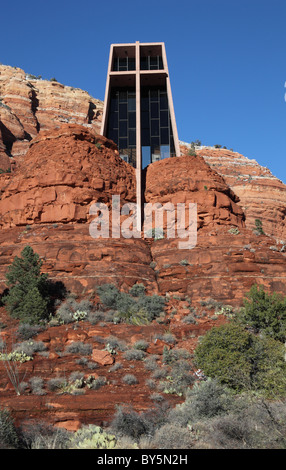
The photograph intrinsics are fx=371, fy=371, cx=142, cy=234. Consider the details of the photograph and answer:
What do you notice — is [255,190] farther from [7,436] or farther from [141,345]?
[7,436]

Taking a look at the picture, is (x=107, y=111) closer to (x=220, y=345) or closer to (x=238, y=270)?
(x=238, y=270)

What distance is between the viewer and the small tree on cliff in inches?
653

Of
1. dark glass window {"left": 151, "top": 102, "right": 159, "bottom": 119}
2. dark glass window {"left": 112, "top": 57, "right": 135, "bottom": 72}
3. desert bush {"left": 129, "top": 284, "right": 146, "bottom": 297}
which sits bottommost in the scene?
desert bush {"left": 129, "top": 284, "right": 146, "bottom": 297}

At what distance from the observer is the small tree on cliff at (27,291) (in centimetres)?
1659

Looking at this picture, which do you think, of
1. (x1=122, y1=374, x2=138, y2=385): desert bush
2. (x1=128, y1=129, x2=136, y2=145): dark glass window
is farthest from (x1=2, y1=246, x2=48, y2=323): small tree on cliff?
(x1=128, y1=129, x2=136, y2=145): dark glass window

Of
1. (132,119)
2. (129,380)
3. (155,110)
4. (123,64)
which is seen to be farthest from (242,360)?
(123,64)

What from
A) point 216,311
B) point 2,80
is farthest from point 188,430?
point 2,80

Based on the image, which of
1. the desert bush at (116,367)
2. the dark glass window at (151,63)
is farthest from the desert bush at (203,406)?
the dark glass window at (151,63)

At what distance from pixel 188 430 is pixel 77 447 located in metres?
2.48

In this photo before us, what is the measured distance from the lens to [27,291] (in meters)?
17.8

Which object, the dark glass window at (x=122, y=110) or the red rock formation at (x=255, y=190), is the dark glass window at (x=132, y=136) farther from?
the red rock formation at (x=255, y=190)

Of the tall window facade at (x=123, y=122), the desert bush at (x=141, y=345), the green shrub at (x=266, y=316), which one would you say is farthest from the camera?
the tall window facade at (x=123, y=122)

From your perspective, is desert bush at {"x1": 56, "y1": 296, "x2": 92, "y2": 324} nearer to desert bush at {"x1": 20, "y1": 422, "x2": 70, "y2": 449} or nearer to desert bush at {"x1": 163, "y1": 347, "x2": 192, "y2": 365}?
desert bush at {"x1": 163, "y1": 347, "x2": 192, "y2": 365}

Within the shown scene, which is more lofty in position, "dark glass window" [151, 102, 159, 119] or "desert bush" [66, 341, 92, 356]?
"dark glass window" [151, 102, 159, 119]
